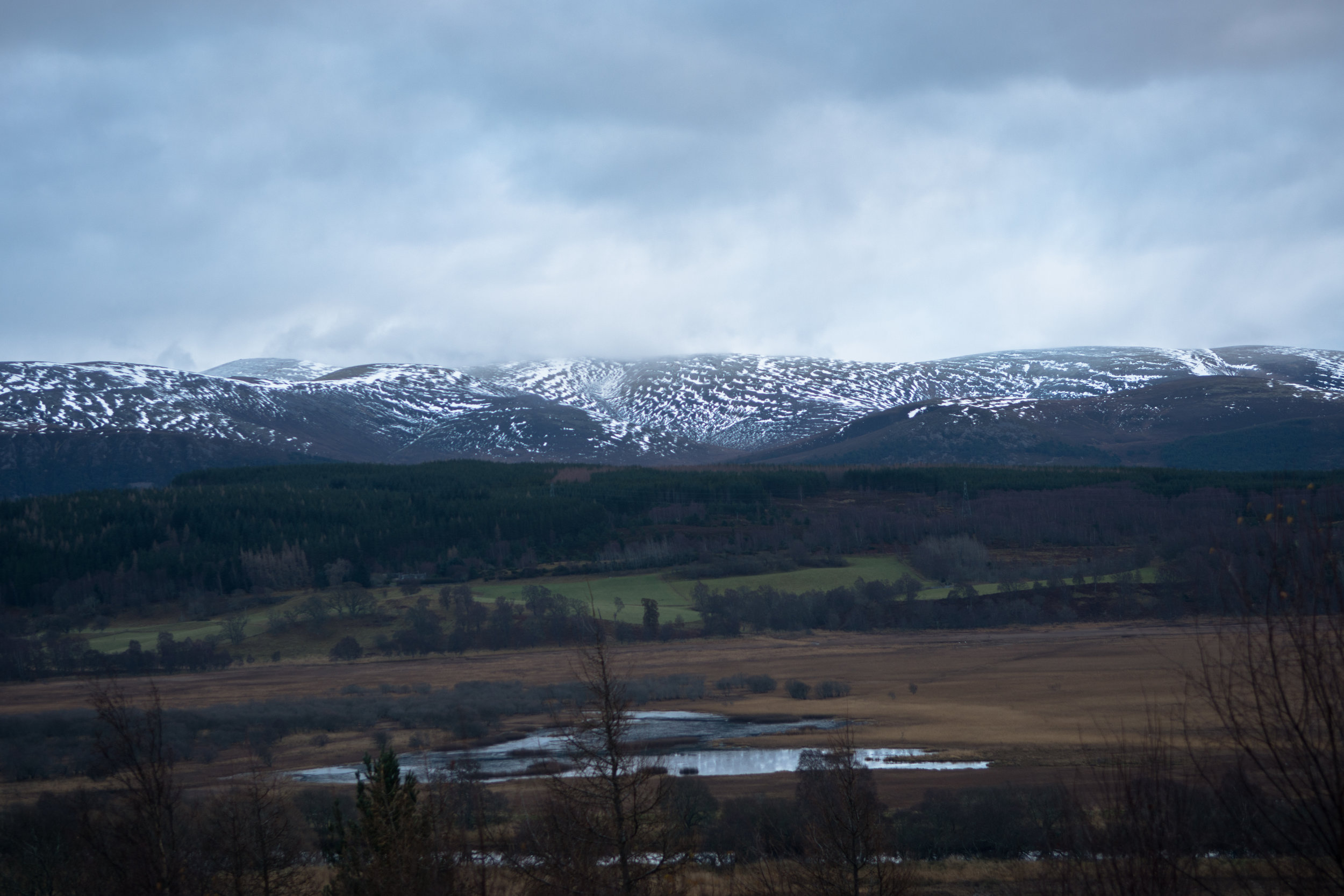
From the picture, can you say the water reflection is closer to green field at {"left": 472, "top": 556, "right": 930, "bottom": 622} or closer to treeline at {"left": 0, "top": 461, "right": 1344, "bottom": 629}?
green field at {"left": 472, "top": 556, "right": 930, "bottom": 622}

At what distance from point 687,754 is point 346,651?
46.7m

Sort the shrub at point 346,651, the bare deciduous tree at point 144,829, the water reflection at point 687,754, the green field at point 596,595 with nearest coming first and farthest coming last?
the bare deciduous tree at point 144,829 → the water reflection at point 687,754 → the shrub at point 346,651 → the green field at point 596,595

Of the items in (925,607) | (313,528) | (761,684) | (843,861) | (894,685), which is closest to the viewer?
(843,861)

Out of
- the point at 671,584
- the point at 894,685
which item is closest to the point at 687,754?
the point at 894,685

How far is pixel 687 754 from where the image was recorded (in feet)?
128

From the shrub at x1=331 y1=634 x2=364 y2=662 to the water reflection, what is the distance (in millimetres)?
36491

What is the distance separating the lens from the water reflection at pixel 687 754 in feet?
116

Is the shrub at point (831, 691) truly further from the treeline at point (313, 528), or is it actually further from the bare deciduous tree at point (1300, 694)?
the treeline at point (313, 528)

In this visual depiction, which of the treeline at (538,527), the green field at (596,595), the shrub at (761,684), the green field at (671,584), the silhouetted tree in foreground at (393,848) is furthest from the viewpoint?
the treeline at (538,527)

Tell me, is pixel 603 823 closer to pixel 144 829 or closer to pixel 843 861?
pixel 843 861

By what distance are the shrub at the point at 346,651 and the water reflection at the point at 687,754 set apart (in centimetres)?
3649

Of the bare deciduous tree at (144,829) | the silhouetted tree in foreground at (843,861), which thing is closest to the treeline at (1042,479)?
the silhouetted tree in foreground at (843,861)

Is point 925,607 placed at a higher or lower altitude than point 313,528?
lower

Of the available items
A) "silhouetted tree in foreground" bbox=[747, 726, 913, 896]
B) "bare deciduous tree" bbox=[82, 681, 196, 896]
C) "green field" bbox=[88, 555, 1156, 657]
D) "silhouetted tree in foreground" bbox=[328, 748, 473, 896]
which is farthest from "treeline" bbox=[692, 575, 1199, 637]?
"bare deciduous tree" bbox=[82, 681, 196, 896]
